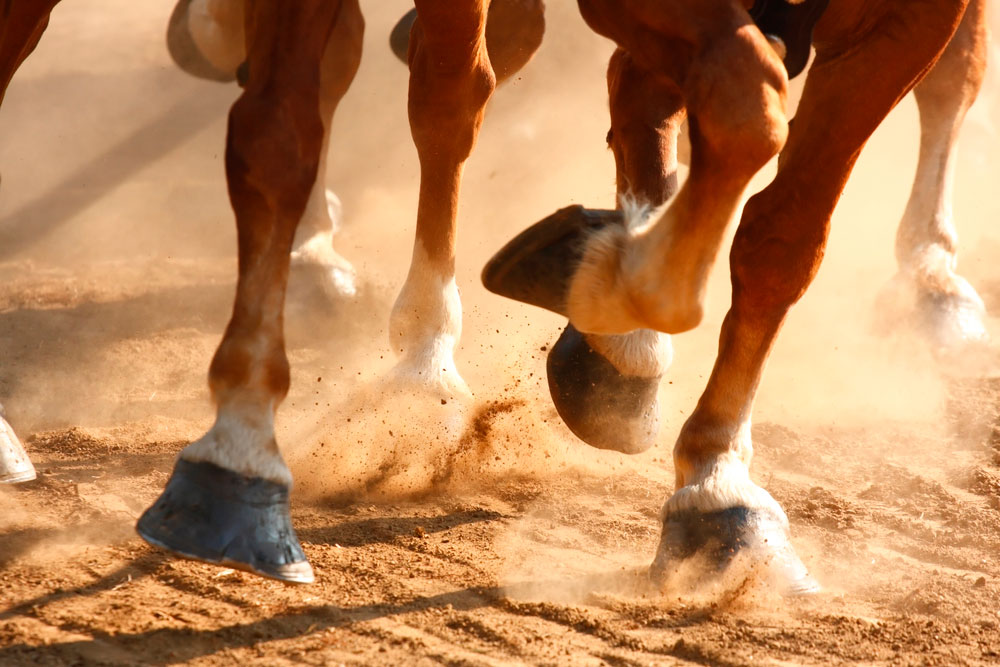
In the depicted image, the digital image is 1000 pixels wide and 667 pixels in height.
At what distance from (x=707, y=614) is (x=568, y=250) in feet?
2.84

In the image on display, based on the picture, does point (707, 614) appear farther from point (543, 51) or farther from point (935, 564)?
point (543, 51)

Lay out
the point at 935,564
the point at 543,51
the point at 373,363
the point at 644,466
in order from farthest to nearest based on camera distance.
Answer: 1. the point at 543,51
2. the point at 373,363
3. the point at 644,466
4. the point at 935,564

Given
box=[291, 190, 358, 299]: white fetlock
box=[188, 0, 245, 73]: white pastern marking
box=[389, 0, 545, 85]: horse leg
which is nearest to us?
box=[389, 0, 545, 85]: horse leg

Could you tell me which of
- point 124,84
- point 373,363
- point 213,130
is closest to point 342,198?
point 213,130

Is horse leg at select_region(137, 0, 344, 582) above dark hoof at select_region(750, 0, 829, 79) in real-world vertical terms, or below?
below

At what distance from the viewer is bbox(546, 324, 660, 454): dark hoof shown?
3461 millimetres

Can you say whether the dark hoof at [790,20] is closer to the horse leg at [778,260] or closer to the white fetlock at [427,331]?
the horse leg at [778,260]

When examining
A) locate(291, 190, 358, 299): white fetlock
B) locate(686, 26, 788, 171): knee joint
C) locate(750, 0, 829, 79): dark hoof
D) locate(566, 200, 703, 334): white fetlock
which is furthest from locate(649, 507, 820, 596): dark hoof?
locate(291, 190, 358, 299): white fetlock

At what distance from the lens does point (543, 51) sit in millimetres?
7676

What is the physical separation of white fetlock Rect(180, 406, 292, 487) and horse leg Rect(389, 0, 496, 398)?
48.9 inches

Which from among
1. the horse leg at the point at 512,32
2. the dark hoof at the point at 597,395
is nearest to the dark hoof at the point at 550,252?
the dark hoof at the point at 597,395

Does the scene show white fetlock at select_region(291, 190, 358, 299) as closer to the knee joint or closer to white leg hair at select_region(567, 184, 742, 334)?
white leg hair at select_region(567, 184, 742, 334)

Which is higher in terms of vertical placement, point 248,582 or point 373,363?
point 373,363

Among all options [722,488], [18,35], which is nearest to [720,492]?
[722,488]
